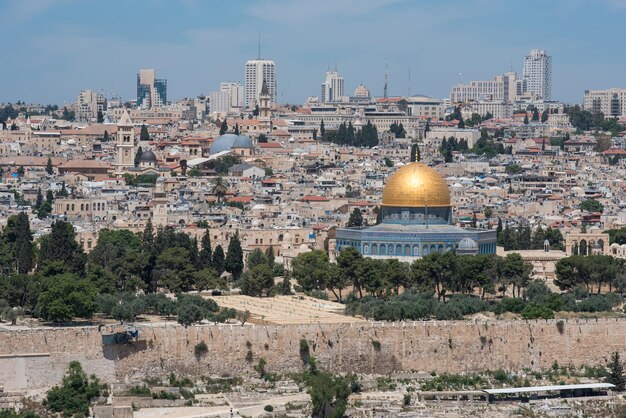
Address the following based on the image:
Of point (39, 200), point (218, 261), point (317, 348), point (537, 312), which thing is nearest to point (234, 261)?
point (218, 261)

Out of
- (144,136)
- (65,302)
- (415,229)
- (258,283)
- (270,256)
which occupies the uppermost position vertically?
(144,136)

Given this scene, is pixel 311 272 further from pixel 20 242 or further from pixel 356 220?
pixel 356 220

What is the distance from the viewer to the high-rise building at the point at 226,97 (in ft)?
A: 627

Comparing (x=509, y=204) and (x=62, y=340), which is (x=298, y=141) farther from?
(x=62, y=340)

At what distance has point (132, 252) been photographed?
2311 inches

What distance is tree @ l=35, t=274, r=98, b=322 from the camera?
152 feet

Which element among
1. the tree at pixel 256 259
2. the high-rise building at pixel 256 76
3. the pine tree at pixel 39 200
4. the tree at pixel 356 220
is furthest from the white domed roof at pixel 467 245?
the high-rise building at pixel 256 76

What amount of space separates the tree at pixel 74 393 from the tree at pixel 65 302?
333 centimetres

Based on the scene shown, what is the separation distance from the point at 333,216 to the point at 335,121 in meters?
68.0

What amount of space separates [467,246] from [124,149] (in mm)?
49430

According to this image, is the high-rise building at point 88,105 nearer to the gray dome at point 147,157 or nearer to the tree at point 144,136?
the tree at point 144,136

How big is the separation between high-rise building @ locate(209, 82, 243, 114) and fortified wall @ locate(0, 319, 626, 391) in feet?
459

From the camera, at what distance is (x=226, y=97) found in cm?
19262

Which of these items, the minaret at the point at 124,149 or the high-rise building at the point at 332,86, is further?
the high-rise building at the point at 332,86
